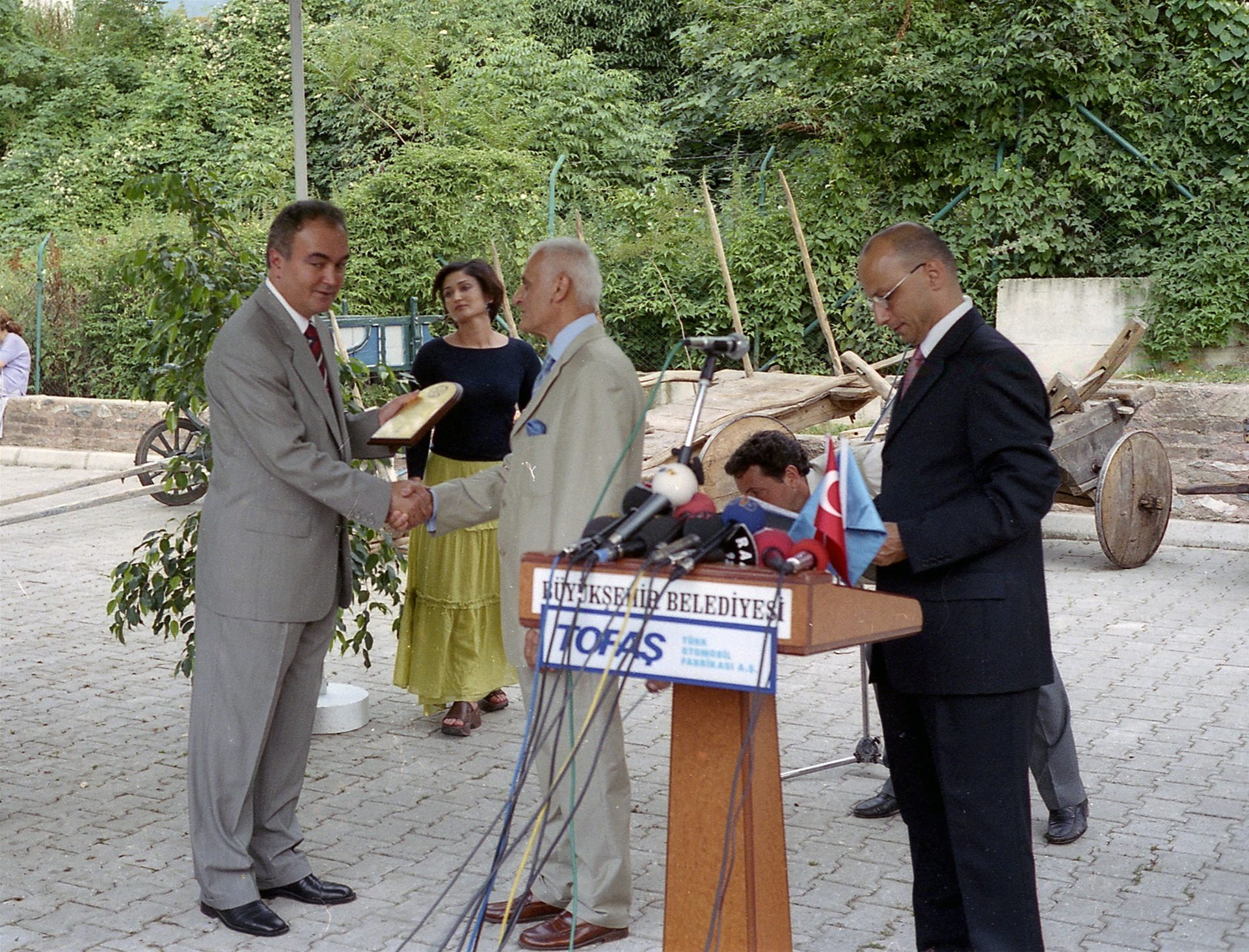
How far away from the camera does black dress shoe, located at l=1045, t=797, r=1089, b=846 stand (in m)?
4.61

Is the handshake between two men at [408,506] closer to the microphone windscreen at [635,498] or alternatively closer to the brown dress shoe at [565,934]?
the brown dress shoe at [565,934]

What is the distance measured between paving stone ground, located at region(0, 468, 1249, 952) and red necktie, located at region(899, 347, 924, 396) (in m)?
1.68

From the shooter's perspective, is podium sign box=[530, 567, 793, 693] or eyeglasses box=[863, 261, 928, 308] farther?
eyeglasses box=[863, 261, 928, 308]

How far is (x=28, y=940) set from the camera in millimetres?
3885

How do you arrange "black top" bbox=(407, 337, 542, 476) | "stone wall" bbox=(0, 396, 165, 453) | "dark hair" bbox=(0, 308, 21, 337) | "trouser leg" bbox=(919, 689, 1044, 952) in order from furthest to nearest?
"stone wall" bbox=(0, 396, 165, 453) → "dark hair" bbox=(0, 308, 21, 337) → "black top" bbox=(407, 337, 542, 476) → "trouser leg" bbox=(919, 689, 1044, 952)

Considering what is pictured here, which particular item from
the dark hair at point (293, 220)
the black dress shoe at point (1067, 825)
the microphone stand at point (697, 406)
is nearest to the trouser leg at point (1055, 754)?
the black dress shoe at point (1067, 825)

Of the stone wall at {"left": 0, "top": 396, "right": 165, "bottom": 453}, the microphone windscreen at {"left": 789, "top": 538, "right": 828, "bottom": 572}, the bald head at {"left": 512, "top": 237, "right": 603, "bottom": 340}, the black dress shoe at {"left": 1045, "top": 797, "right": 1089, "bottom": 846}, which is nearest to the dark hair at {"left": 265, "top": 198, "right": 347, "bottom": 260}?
the bald head at {"left": 512, "top": 237, "right": 603, "bottom": 340}

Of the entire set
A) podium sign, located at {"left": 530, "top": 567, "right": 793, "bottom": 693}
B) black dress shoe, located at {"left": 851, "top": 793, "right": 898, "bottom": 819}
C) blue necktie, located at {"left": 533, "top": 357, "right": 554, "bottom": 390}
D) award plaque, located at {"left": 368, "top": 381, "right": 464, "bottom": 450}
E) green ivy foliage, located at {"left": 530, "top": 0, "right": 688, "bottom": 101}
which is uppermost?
green ivy foliage, located at {"left": 530, "top": 0, "right": 688, "bottom": 101}

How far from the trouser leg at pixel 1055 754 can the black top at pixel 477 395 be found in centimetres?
257

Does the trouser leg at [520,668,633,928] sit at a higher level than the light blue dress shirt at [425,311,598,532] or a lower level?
lower

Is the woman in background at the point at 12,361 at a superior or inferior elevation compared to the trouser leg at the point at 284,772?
superior

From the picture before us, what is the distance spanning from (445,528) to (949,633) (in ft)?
6.12

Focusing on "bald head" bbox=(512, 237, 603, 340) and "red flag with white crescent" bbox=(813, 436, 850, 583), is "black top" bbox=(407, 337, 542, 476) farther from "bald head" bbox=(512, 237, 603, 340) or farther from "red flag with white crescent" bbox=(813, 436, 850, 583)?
"red flag with white crescent" bbox=(813, 436, 850, 583)

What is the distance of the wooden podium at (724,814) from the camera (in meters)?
2.81
